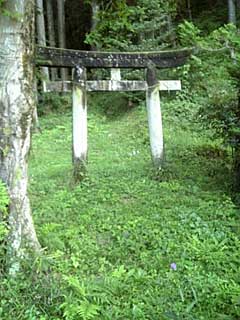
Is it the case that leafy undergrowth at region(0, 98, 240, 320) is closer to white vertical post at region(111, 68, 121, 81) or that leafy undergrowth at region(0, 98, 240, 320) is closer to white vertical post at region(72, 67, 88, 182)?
white vertical post at region(72, 67, 88, 182)

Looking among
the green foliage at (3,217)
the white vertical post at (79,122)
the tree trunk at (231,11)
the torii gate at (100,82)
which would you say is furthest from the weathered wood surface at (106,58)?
the tree trunk at (231,11)

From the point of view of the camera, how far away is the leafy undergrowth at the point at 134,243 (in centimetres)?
362

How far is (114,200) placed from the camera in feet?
20.7

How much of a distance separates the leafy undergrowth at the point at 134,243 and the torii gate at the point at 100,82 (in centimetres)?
43

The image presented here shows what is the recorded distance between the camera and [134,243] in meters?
4.89

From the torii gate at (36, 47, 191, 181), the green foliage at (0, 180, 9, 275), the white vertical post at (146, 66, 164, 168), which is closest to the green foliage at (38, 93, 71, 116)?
the torii gate at (36, 47, 191, 181)

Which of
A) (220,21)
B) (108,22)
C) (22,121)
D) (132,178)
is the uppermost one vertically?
(220,21)

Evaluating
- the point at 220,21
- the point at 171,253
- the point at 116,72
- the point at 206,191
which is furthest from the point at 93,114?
the point at 171,253

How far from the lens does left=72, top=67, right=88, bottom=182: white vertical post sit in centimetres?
748

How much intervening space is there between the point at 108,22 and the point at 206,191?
263 cm

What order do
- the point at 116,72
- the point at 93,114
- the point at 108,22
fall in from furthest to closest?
the point at 93,114, the point at 116,72, the point at 108,22

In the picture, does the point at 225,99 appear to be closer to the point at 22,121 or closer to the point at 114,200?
the point at 114,200

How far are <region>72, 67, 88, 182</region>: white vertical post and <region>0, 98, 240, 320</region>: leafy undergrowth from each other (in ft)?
0.97

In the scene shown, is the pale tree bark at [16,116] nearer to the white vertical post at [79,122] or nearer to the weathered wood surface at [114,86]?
the white vertical post at [79,122]
